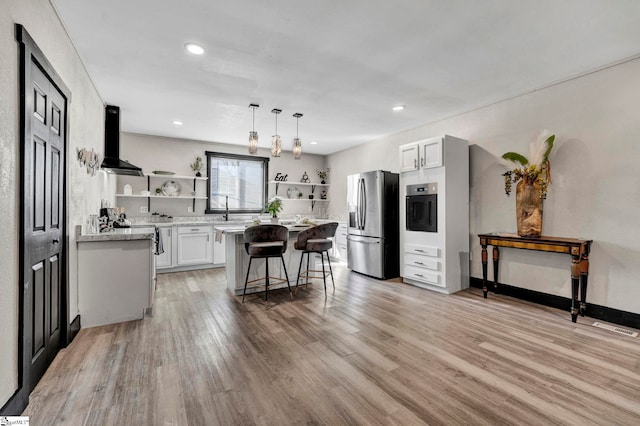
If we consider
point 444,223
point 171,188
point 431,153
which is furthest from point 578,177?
point 171,188

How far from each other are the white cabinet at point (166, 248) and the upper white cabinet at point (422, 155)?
14.0ft

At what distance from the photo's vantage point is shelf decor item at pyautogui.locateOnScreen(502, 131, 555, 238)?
133 inches

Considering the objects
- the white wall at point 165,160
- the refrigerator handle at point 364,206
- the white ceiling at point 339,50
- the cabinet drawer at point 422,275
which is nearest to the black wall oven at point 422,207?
the cabinet drawer at point 422,275

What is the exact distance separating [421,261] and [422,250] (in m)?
0.17

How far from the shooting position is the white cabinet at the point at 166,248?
206 inches

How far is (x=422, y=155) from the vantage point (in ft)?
13.9

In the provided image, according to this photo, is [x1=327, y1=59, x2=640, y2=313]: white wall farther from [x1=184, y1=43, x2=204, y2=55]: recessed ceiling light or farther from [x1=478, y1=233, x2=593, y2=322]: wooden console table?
[x1=184, y1=43, x2=204, y2=55]: recessed ceiling light

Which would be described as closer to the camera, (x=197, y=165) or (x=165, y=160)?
(x=165, y=160)

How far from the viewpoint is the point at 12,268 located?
1604mm

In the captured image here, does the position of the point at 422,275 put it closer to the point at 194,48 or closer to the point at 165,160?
the point at 194,48

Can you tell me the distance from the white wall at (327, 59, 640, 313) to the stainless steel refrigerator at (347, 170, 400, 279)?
4.04 ft

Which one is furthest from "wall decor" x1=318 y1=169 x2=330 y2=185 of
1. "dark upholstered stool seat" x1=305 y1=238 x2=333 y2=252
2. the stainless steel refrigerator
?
"dark upholstered stool seat" x1=305 y1=238 x2=333 y2=252

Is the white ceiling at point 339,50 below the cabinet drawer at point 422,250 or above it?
above

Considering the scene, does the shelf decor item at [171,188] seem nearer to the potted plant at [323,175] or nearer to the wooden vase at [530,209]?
the potted plant at [323,175]
